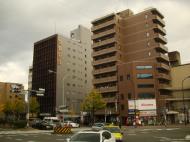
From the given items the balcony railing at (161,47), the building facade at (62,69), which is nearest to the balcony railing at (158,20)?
the balcony railing at (161,47)

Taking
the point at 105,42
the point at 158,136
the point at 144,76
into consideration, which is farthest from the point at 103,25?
the point at 158,136

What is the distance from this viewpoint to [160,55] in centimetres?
8781

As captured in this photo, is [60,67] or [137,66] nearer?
[137,66]

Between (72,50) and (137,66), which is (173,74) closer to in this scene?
(137,66)

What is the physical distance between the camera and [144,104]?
267 ft

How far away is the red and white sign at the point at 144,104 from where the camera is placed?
266 feet

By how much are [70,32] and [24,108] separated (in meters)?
46.1

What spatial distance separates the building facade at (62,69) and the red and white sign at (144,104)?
113 ft

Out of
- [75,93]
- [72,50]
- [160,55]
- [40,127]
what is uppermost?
[72,50]

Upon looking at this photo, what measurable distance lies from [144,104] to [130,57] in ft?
61.8

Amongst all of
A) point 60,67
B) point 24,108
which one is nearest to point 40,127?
point 24,108

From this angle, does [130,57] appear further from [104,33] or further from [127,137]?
[127,137]

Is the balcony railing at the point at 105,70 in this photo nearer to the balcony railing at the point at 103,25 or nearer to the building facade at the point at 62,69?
the balcony railing at the point at 103,25

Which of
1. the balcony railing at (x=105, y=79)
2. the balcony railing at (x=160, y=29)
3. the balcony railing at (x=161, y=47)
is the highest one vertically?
the balcony railing at (x=160, y=29)
